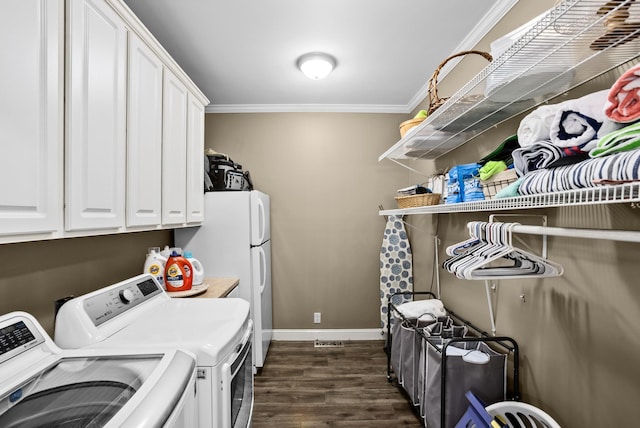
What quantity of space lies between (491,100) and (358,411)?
2.13 meters

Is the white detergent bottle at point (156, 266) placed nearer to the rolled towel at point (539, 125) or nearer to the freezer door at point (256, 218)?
the freezer door at point (256, 218)

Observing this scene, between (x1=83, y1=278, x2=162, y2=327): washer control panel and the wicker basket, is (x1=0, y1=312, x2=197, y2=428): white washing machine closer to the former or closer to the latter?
(x1=83, y1=278, x2=162, y2=327): washer control panel

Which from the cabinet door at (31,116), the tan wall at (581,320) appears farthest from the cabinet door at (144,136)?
the tan wall at (581,320)

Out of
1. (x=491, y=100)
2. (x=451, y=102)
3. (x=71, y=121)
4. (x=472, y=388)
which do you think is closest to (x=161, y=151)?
(x=71, y=121)

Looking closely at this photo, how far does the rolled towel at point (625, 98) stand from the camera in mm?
837

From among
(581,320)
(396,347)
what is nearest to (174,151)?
(396,347)

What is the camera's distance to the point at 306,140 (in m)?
3.58

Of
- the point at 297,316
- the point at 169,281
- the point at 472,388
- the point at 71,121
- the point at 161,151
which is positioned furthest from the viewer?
the point at 297,316

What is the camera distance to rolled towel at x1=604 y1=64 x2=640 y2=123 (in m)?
0.84

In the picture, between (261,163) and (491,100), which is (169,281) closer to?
(261,163)

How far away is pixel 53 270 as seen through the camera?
1479mm

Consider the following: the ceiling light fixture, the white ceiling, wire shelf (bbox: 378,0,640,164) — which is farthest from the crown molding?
wire shelf (bbox: 378,0,640,164)

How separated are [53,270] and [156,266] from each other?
619mm

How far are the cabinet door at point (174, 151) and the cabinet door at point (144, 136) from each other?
0.06 meters
